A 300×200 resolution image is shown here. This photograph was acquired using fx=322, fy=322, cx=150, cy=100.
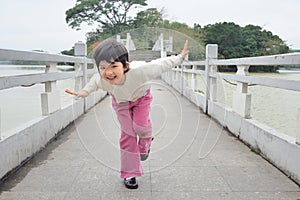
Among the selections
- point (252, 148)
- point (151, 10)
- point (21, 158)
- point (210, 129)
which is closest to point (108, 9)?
point (151, 10)

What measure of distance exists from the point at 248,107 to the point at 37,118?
7.31 ft

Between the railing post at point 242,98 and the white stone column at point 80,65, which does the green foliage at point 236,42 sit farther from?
the white stone column at point 80,65

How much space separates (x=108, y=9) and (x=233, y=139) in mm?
2010

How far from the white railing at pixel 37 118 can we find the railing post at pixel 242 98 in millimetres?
1661

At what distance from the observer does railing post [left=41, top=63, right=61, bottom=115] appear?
132 inches

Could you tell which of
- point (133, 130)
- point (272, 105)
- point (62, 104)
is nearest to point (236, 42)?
point (272, 105)

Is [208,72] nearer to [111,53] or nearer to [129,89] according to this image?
[129,89]

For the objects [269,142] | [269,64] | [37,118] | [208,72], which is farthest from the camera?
[208,72]

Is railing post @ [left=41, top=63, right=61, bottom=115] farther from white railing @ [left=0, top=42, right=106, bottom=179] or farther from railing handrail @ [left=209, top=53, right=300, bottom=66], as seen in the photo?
railing handrail @ [left=209, top=53, right=300, bottom=66]

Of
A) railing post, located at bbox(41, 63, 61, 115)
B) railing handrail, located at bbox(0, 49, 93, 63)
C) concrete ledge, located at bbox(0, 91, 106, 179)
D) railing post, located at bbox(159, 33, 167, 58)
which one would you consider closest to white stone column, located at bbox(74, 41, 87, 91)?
concrete ledge, located at bbox(0, 91, 106, 179)

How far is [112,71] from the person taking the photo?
1.92 m

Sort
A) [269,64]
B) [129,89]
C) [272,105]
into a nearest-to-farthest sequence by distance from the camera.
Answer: [129,89] → [269,64] → [272,105]

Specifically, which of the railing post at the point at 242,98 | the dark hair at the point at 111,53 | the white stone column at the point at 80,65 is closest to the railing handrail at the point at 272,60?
the railing post at the point at 242,98

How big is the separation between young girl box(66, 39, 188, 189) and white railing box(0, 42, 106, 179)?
663 millimetres
